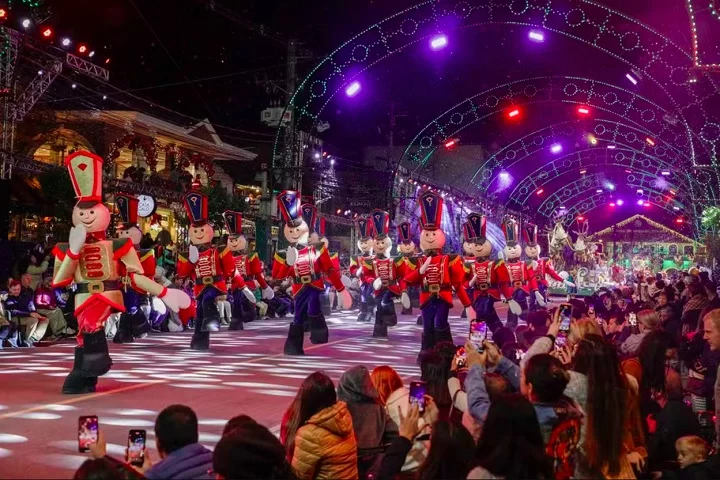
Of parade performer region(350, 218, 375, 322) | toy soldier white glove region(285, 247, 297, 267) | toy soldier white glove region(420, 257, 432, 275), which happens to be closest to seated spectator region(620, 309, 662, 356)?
toy soldier white glove region(420, 257, 432, 275)

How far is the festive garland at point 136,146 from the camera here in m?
27.9

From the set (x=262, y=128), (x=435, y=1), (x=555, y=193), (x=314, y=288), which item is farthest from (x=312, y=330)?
(x=555, y=193)

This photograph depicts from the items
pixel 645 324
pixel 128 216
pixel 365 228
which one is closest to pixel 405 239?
pixel 365 228

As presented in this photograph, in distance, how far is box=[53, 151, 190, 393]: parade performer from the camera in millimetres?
10586

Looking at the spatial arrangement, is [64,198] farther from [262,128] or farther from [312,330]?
[262,128]

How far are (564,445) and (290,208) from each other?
12091 millimetres

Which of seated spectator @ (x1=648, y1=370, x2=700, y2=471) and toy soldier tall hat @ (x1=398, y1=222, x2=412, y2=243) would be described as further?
toy soldier tall hat @ (x1=398, y1=222, x2=412, y2=243)

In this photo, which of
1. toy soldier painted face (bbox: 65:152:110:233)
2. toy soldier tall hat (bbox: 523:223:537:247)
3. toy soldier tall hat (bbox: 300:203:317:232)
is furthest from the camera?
toy soldier tall hat (bbox: 523:223:537:247)

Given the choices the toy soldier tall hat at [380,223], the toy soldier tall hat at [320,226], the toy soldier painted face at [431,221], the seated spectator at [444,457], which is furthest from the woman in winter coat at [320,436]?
the toy soldier tall hat at [380,223]

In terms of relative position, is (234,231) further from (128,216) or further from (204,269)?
(128,216)

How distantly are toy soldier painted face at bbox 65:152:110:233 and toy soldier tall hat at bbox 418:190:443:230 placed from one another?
637 cm

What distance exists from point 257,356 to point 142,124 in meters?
17.2

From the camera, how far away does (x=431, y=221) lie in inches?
611

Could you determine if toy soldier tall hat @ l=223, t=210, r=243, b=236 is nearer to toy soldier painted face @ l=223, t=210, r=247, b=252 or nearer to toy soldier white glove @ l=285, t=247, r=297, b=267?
toy soldier painted face @ l=223, t=210, r=247, b=252
